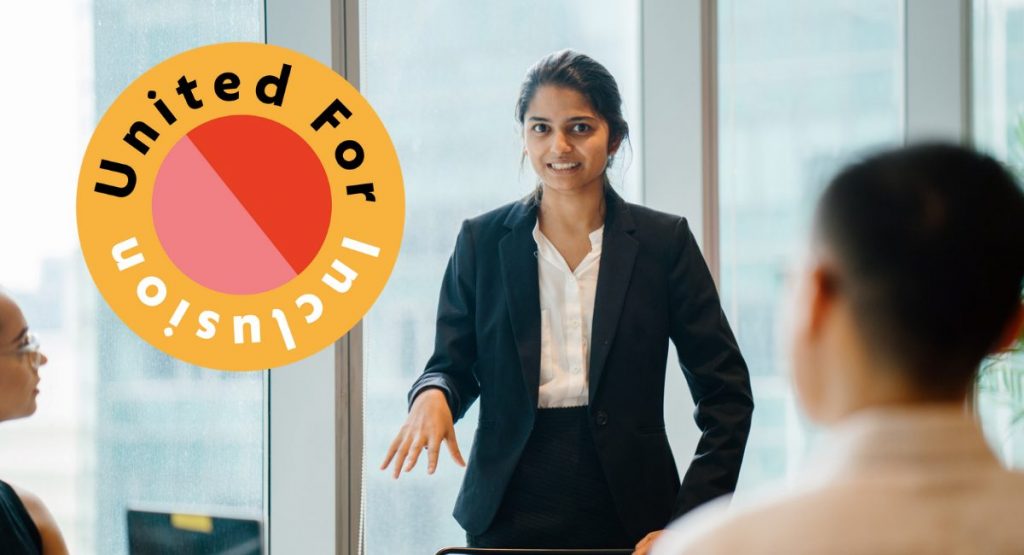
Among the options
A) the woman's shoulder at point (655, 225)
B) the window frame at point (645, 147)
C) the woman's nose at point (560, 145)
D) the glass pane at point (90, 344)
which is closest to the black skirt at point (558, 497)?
the woman's shoulder at point (655, 225)

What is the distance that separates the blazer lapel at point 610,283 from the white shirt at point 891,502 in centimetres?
114

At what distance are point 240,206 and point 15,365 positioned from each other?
4.74 feet

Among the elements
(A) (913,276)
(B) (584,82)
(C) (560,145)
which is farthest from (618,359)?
(A) (913,276)

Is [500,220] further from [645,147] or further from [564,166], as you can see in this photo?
[645,147]

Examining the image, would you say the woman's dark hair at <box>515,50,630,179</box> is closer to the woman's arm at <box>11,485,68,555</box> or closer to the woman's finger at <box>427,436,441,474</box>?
the woman's finger at <box>427,436,441,474</box>

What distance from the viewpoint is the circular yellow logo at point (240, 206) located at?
280cm

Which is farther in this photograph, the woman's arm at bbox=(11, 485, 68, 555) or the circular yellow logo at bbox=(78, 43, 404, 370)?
the circular yellow logo at bbox=(78, 43, 404, 370)

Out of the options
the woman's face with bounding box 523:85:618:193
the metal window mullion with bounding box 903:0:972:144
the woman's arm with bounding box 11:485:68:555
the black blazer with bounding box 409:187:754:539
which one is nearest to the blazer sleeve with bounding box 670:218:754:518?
the black blazer with bounding box 409:187:754:539

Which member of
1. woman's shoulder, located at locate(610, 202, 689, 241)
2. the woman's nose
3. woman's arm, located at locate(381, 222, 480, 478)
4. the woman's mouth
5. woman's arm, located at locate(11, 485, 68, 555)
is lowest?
woman's arm, located at locate(11, 485, 68, 555)

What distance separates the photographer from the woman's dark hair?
1913 millimetres

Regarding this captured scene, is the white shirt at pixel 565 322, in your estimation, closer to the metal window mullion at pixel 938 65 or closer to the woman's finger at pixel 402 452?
the woman's finger at pixel 402 452

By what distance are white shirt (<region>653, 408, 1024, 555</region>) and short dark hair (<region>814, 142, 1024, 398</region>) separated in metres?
0.04

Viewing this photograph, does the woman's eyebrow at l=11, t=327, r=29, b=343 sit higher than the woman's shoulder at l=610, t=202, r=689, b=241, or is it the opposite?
the woman's shoulder at l=610, t=202, r=689, b=241

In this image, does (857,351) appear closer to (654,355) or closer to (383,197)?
(654,355)
